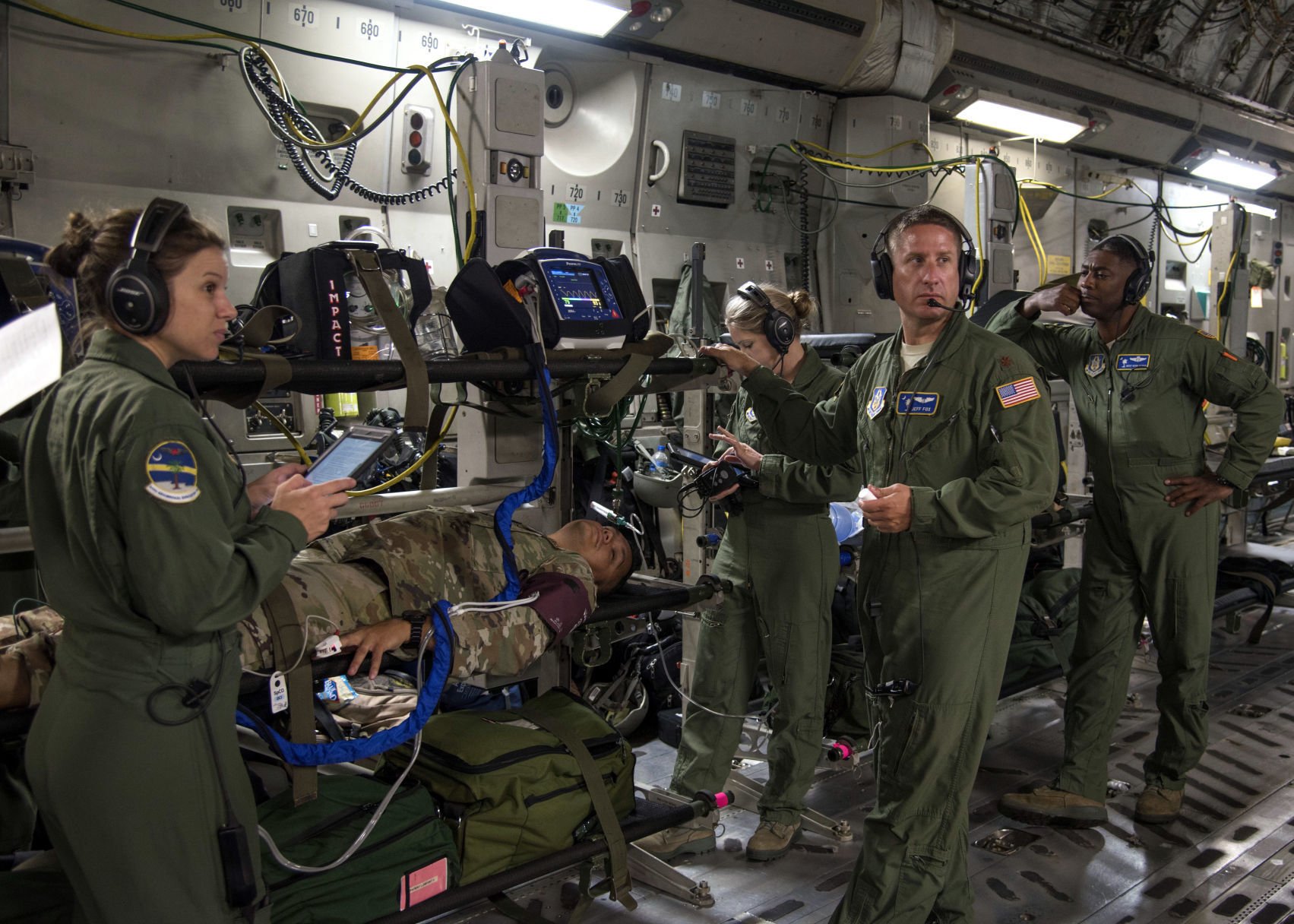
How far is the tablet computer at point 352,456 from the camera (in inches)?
93.1

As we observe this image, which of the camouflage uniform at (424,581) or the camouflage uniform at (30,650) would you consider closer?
the camouflage uniform at (30,650)

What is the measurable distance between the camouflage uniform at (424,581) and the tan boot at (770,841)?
1.25 m

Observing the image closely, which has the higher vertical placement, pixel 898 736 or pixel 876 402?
pixel 876 402

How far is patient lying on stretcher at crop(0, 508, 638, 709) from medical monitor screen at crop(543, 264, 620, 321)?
60 centimetres

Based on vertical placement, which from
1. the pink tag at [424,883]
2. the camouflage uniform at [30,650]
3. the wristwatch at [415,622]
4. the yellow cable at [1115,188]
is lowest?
the pink tag at [424,883]

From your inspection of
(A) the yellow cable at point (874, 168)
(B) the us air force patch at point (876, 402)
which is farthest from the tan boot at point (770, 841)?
(A) the yellow cable at point (874, 168)

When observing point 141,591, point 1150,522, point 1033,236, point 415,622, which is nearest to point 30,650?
point 141,591

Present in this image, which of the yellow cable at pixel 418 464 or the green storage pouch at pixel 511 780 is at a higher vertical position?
the yellow cable at pixel 418 464

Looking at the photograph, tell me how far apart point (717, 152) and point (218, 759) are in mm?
5163

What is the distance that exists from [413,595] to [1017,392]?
1.60 m

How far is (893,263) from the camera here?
2789 millimetres

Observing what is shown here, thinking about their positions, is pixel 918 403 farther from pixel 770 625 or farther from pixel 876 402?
pixel 770 625

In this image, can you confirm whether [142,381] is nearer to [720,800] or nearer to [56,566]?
[56,566]

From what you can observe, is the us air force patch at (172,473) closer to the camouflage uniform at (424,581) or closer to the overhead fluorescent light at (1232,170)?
the camouflage uniform at (424,581)
